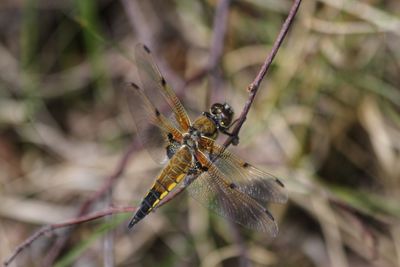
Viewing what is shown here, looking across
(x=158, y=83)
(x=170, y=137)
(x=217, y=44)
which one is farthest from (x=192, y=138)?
(x=217, y=44)

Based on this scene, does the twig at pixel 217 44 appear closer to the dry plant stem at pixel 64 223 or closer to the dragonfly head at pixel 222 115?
the dragonfly head at pixel 222 115

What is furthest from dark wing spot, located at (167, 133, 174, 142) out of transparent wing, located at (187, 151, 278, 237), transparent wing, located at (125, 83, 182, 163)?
transparent wing, located at (187, 151, 278, 237)

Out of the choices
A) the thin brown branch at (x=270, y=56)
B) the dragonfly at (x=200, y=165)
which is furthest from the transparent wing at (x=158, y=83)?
the thin brown branch at (x=270, y=56)

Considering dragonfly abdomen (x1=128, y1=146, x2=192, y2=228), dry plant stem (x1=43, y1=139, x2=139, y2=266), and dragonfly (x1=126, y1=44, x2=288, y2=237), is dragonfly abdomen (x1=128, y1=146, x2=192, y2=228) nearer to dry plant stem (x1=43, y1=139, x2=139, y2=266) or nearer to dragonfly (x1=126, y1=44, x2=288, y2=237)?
dragonfly (x1=126, y1=44, x2=288, y2=237)

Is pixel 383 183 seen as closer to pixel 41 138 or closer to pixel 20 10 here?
pixel 41 138

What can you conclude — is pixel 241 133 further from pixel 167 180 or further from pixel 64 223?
pixel 64 223
